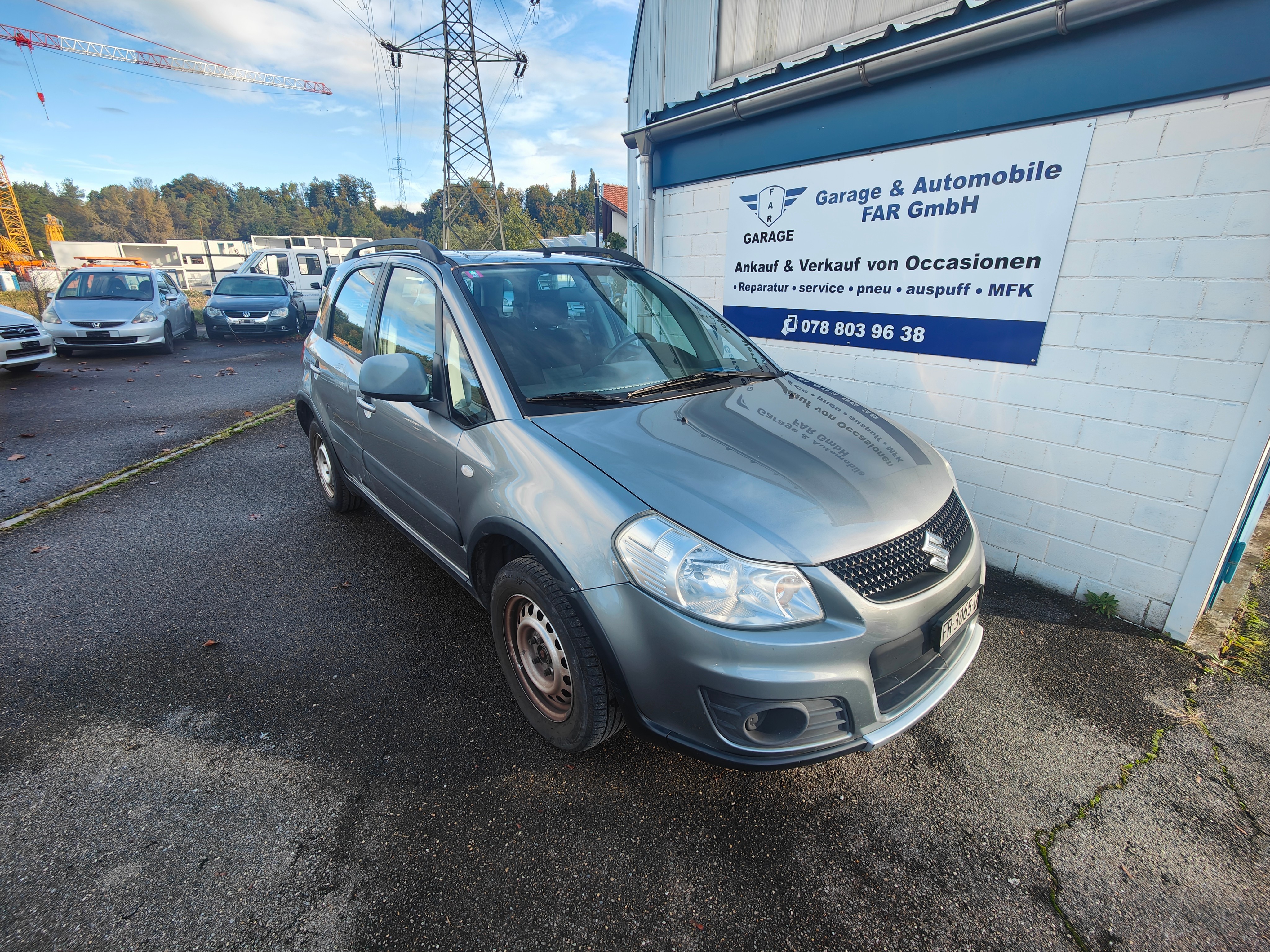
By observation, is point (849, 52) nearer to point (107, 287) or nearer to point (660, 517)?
point (660, 517)

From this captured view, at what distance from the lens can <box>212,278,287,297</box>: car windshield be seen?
14.0 m

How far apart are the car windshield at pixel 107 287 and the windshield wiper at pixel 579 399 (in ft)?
44.4

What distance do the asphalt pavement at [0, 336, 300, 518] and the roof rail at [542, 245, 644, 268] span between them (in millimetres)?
4587

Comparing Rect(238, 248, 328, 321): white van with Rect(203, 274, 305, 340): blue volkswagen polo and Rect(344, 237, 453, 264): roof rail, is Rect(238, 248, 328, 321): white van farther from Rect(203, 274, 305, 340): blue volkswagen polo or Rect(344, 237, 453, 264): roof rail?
Rect(344, 237, 453, 264): roof rail

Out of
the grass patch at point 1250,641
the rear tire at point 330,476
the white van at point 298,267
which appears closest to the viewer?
the grass patch at point 1250,641

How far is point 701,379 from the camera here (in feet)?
9.14

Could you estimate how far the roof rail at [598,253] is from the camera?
10.9 feet

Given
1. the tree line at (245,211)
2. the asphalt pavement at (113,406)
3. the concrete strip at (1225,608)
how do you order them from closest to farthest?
1. the concrete strip at (1225,608)
2. the asphalt pavement at (113,406)
3. the tree line at (245,211)

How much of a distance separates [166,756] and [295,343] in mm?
14843

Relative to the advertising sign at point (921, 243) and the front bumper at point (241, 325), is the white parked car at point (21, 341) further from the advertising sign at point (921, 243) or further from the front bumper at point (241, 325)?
the advertising sign at point (921, 243)

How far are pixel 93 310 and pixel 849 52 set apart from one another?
530 inches

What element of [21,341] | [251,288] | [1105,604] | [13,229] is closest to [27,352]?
[21,341]

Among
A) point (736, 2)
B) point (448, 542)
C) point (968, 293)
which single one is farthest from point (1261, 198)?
point (736, 2)

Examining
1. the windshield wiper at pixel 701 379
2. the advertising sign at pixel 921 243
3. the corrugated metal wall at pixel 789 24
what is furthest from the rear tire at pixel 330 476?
the corrugated metal wall at pixel 789 24
